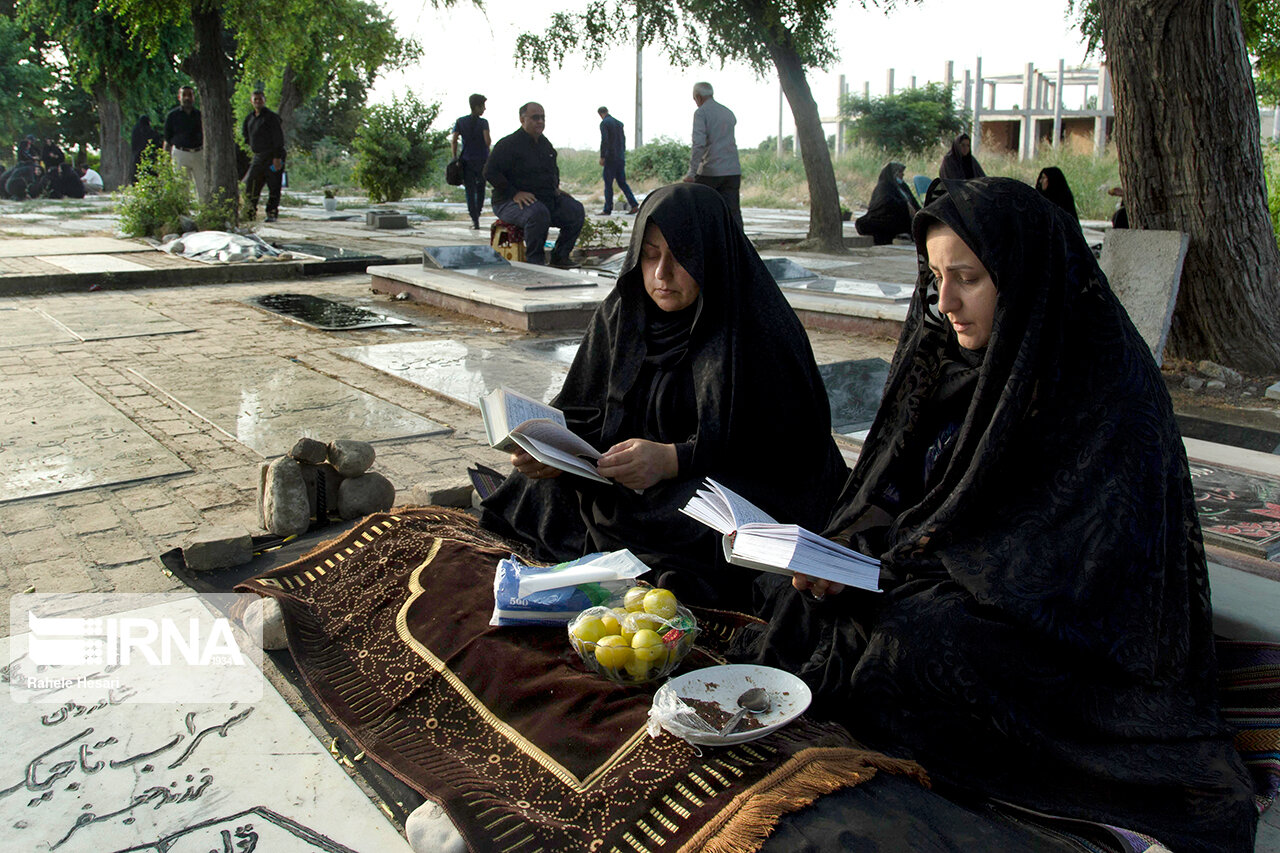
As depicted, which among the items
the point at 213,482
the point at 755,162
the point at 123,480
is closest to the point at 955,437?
the point at 213,482

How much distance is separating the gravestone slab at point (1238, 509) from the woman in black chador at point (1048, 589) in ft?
3.65

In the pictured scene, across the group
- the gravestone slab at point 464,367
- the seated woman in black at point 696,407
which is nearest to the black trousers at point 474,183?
the gravestone slab at point 464,367

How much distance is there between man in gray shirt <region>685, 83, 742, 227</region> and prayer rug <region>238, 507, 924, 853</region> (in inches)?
355

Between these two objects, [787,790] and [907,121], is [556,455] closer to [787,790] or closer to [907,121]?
[787,790]

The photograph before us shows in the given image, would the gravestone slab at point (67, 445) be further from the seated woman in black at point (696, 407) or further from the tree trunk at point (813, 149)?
the tree trunk at point (813, 149)

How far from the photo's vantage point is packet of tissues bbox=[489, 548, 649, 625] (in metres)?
2.39

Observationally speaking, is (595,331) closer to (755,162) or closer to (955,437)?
(955,437)

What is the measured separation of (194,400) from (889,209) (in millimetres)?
10879

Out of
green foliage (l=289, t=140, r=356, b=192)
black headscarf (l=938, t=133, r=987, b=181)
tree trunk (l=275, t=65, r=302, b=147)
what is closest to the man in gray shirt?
black headscarf (l=938, t=133, r=987, b=181)

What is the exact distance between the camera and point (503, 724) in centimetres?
216

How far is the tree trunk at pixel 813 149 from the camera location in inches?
484

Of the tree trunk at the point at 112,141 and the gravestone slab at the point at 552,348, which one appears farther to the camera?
the tree trunk at the point at 112,141

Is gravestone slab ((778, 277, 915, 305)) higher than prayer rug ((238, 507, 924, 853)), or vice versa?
gravestone slab ((778, 277, 915, 305))

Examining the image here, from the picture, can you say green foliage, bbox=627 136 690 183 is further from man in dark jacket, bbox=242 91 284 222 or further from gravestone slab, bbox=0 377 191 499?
gravestone slab, bbox=0 377 191 499
